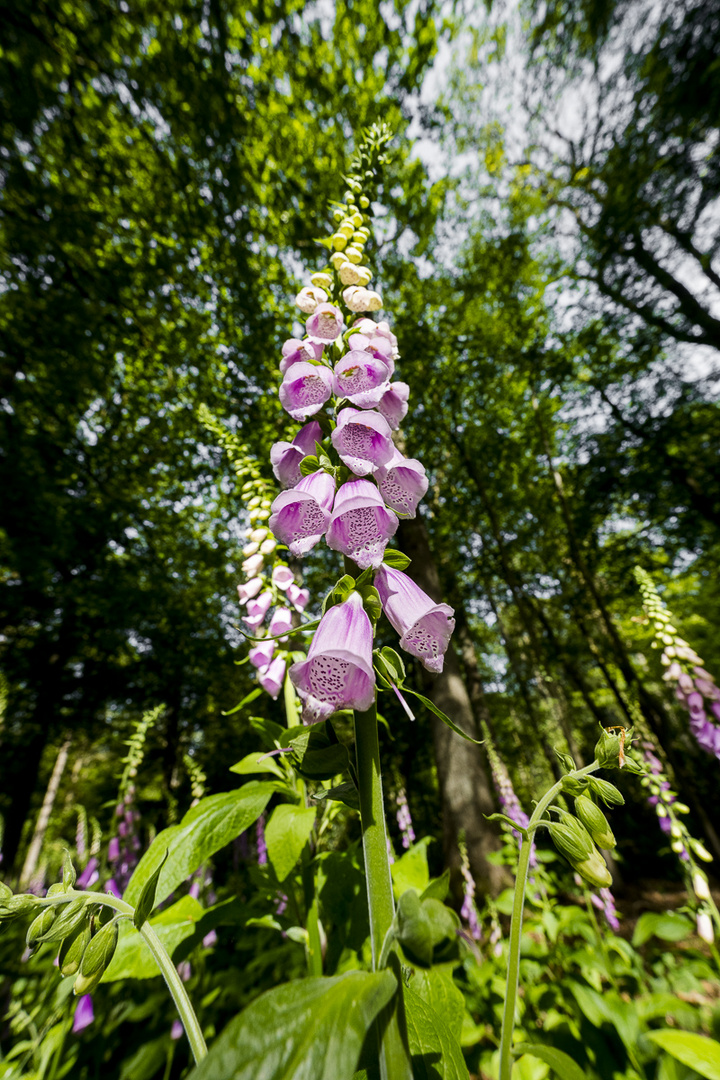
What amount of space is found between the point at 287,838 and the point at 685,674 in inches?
128

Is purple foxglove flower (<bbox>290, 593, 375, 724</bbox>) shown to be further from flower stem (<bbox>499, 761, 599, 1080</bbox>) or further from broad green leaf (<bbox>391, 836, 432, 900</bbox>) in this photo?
broad green leaf (<bbox>391, 836, 432, 900</bbox>)

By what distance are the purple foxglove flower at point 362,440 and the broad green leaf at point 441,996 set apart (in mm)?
1035

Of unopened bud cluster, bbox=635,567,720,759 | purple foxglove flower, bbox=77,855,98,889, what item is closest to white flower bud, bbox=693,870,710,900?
unopened bud cluster, bbox=635,567,720,759

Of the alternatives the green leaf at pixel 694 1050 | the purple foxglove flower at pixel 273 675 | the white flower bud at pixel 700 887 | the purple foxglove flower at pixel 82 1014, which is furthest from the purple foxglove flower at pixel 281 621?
the white flower bud at pixel 700 887

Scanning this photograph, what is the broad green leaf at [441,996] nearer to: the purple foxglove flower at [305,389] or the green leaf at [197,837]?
the green leaf at [197,837]

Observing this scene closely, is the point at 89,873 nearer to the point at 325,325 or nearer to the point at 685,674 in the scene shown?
the point at 325,325

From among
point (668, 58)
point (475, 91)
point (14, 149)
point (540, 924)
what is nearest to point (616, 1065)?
point (540, 924)

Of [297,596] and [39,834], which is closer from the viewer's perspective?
[297,596]

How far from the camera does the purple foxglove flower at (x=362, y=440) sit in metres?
0.88

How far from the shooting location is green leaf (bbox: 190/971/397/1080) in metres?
0.47

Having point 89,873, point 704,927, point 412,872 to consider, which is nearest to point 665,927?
point 704,927

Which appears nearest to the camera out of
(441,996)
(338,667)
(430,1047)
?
(430,1047)

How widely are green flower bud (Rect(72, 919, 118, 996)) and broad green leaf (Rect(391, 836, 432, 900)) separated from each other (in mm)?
1063

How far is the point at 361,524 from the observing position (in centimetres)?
88
